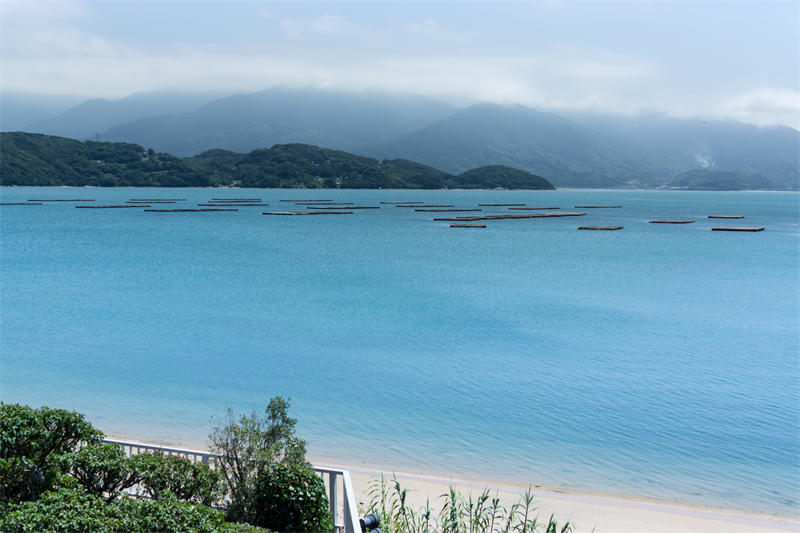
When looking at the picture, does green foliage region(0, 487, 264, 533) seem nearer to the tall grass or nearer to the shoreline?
the tall grass

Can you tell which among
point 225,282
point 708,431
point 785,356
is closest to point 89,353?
point 225,282

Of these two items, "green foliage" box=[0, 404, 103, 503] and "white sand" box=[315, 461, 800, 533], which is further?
"white sand" box=[315, 461, 800, 533]

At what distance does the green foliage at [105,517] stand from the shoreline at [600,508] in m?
3.57

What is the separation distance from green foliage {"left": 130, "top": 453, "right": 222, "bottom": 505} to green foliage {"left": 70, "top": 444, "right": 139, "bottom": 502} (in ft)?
0.40

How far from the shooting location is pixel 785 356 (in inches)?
971

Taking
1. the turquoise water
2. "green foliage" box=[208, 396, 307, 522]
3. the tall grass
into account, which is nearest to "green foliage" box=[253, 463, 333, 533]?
"green foliage" box=[208, 396, 307, 522]

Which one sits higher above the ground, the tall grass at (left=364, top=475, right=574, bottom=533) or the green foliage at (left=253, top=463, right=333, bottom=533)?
the green foliage at (left=253, top=463, right=333, bottom=533)

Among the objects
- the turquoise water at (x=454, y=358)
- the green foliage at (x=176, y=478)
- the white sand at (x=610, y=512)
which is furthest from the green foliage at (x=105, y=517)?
the turquoise water at (x=454, y=358)

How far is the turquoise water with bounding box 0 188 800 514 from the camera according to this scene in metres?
14.5

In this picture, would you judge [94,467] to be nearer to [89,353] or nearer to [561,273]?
[89,353]

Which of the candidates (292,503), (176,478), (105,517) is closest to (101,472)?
(176,478)

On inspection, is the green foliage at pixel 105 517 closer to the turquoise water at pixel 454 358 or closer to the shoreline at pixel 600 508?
the shoreline at pixel 600 508

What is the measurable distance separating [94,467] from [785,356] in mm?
25472

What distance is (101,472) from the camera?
752 cm
